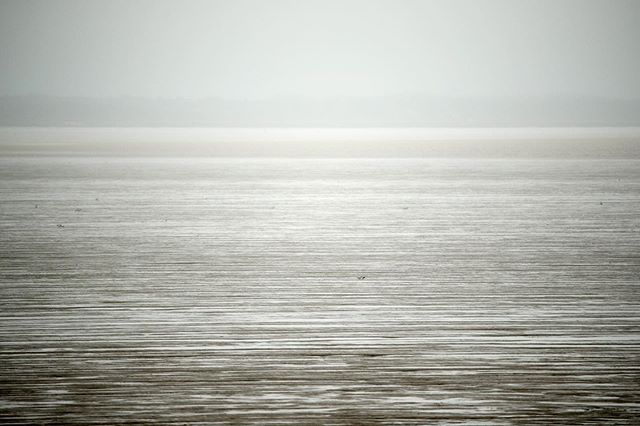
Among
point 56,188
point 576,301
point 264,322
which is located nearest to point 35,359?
point 264,322

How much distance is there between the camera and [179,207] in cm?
1627

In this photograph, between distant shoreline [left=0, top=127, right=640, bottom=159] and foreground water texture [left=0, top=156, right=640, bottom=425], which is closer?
foreground water texture [left=0, top=156, right=640, bottom=425]

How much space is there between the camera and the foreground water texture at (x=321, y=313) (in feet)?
16.5

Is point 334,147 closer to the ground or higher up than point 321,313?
higher up

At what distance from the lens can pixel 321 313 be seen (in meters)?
7.20

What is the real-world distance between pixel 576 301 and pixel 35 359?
4.24 metres

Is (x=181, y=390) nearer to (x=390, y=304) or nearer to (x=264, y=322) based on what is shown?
(x=264, y=322)

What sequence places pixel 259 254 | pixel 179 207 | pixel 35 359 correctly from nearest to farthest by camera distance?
pixel 35 359 < pixel 259 254 < pixel 179 207

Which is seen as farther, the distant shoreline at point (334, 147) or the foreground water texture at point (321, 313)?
the distant shoreline at point (334, 147)

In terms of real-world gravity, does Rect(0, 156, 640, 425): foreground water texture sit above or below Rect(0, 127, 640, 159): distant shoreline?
below

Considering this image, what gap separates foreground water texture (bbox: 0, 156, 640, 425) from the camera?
503 cm

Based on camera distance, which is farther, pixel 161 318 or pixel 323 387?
pixel 161 318

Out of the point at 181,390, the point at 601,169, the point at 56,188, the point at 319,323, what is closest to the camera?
the point at 181,390

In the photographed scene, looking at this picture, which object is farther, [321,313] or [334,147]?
[334,147]
